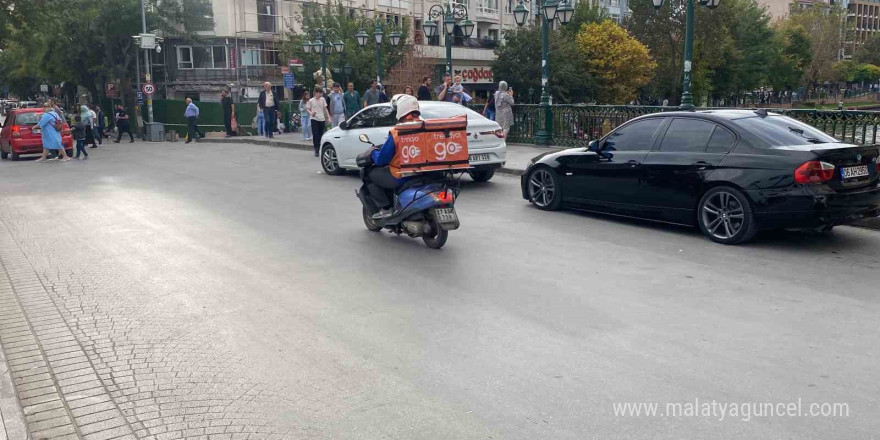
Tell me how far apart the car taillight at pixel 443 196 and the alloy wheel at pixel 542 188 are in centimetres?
289

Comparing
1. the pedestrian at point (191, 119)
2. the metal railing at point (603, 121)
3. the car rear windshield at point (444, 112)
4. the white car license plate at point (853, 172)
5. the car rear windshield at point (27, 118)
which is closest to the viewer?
the white car license plate at point (853, 172)

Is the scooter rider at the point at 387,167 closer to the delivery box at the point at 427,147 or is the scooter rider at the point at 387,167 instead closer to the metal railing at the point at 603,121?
the delivery box at the point at 427,147

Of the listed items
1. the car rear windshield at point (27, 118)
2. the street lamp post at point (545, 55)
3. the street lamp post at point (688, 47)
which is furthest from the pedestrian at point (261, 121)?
the street lamp post at point (688, 47)

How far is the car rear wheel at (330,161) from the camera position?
16.3 meters

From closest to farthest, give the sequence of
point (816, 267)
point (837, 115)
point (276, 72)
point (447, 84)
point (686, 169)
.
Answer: point (816, 267), point (686, 169), point (837, 115), point (447, 84), point (276, 72)

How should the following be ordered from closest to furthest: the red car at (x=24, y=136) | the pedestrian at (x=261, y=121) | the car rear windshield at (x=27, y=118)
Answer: the red car at (x=24, y=136)
the car rear windshield at (x=27, y=118)
the pedestrian at (x=261, y=121)

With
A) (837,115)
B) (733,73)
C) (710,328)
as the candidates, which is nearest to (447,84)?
(837,115)

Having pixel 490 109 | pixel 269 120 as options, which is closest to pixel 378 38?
pixel 269 120

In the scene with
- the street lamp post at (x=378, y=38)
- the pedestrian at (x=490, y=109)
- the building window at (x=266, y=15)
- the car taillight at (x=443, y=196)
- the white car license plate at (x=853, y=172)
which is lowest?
the car taillight at (x=443, y=196)

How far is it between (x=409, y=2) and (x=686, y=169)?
55.7 m

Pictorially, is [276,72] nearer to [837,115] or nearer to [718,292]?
[837,115]

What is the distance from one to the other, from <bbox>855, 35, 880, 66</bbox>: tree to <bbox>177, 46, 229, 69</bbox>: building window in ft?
288

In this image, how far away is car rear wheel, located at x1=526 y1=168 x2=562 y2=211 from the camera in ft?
36.9

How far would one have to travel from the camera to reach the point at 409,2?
6219 cm
